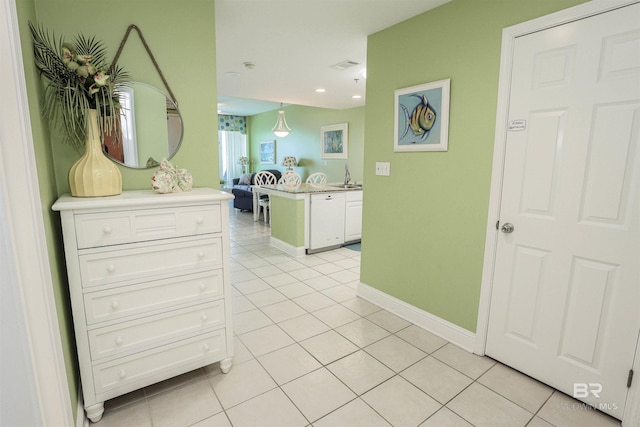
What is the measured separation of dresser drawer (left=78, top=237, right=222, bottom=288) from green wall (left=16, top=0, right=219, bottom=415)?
138 millimetres

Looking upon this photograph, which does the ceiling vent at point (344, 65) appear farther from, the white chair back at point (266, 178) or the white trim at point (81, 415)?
the white chair back at point (266, 178)

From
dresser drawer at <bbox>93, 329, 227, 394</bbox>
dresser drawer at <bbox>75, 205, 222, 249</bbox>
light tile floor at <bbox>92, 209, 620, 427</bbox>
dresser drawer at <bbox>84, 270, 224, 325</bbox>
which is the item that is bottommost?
light tile floor at <bbox>92, 209, 620, 427</bbox>

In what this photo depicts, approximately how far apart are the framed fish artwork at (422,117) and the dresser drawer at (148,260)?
1.61 meters

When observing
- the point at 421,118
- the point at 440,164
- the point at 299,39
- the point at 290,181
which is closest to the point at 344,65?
the point at 299,39

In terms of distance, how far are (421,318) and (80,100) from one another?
2.60 metres

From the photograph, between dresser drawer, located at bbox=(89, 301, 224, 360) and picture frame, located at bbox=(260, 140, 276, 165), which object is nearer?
dresser drawer, located at bbox=(89, 301, 224, 360)

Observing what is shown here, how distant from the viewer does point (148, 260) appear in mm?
1623

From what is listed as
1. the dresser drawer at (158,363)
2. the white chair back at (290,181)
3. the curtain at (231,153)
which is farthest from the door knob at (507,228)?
the curtain at (231,153)

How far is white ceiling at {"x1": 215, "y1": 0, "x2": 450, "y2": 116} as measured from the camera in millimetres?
2230

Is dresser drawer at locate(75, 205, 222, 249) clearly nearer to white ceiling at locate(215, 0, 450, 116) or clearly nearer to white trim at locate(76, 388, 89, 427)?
white trim at locate(76, 388, 89, 427)

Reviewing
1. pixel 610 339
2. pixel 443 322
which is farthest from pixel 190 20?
pixel 610 339

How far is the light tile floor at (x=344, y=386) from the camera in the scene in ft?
5.41

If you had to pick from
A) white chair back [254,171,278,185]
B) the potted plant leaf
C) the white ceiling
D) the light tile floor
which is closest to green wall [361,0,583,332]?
the white ceiling

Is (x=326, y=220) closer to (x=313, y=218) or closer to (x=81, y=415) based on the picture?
(x=313, y=218)
